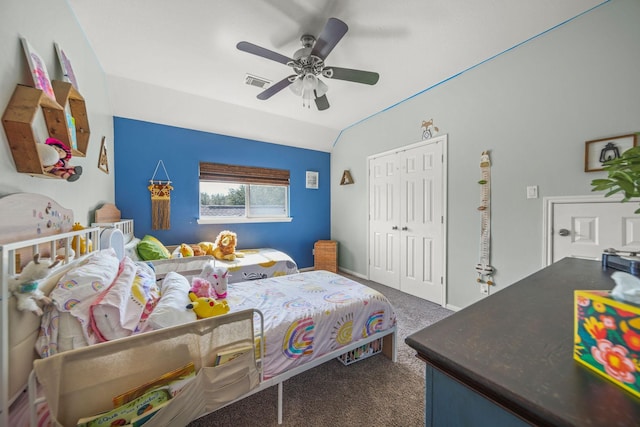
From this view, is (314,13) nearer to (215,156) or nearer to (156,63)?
(156,63)

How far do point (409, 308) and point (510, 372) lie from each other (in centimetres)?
252

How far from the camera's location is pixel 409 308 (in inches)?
109

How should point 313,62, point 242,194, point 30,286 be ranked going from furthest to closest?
point 242,194
point 313,62
point 30,286

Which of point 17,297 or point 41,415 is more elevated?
point 17,297

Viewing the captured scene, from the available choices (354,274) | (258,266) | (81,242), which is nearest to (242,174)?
(258,266)

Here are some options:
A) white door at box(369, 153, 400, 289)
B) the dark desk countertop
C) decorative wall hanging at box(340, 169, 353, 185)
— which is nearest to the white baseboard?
white door at box(369, 153, 400, 289)

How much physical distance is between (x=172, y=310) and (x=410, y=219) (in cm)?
283

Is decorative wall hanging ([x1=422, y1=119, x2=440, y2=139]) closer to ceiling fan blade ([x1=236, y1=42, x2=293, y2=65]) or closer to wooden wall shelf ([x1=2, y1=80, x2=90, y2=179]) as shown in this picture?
ceiling fan blade ([x1=236, y1=42, x2=293, y2=65])

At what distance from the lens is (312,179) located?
443cm

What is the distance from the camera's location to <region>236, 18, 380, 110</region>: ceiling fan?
1.62 metres

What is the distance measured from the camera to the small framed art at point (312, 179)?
14.4ft

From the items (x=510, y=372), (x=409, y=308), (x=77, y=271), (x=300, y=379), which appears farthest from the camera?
(x=409, y=308)

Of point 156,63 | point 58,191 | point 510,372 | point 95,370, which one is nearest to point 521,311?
point 510,372

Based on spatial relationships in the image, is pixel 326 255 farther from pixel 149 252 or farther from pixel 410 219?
pixel 149 252
